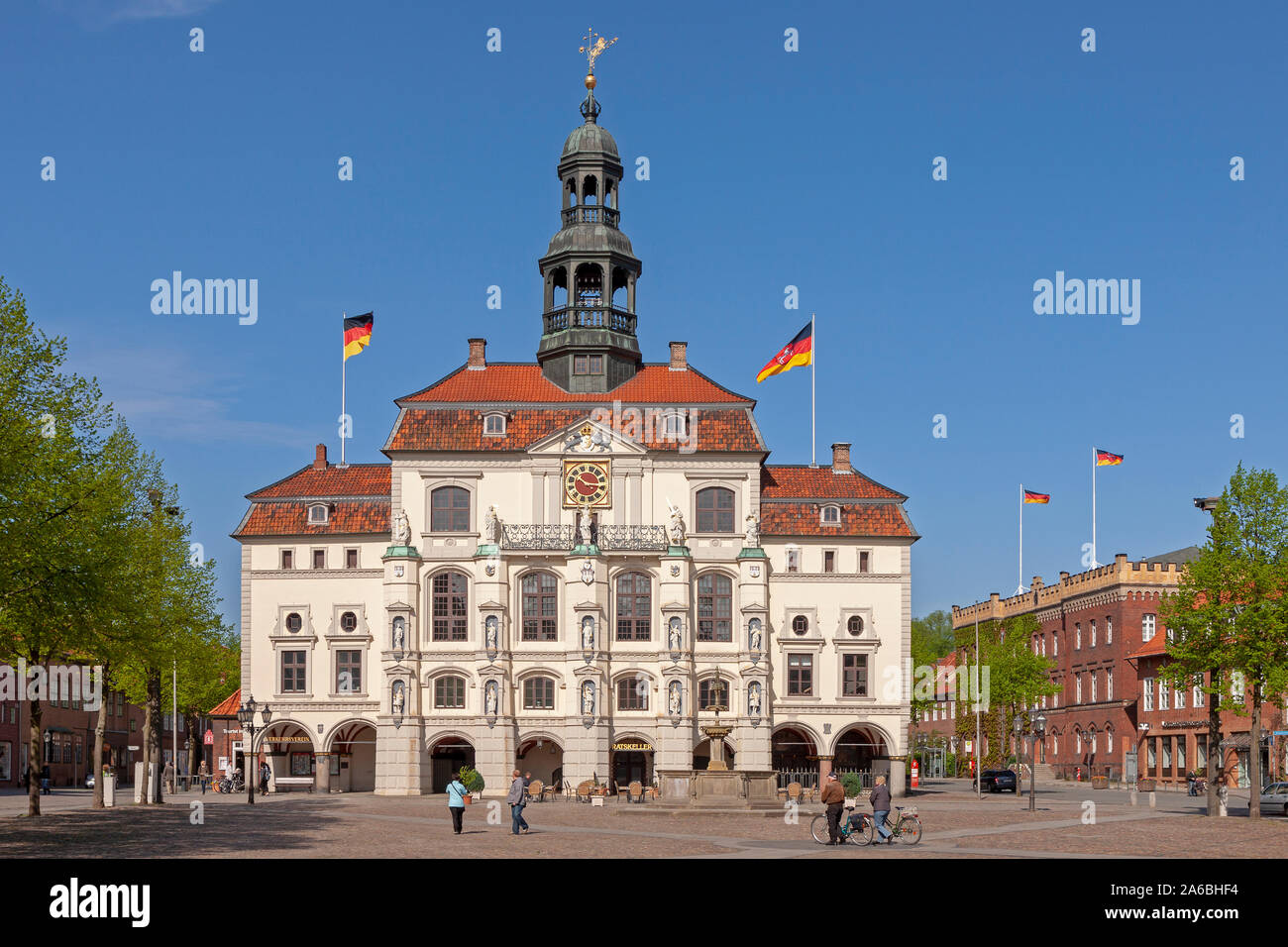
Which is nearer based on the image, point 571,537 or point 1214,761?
point 1214,761

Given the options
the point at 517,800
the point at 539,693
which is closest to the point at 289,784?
the point at 539,693

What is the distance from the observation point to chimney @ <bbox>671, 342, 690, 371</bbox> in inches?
3051

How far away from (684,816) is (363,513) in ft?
98.8

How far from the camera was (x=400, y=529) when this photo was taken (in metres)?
71.6

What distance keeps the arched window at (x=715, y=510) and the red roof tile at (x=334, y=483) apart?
15833 millimetres

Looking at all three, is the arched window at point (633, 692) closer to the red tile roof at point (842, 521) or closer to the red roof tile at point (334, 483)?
the red tile roof at point (842, 521)

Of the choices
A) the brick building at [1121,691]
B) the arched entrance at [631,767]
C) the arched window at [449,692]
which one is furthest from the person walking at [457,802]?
the brick building at [1121,691]

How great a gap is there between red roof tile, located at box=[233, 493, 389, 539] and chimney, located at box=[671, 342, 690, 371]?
1618 cm

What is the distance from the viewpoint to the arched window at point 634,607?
235 feet

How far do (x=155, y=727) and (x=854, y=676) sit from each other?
32.6m

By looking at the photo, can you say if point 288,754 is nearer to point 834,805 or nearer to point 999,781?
point 999,781

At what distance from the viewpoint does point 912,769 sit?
82188mm

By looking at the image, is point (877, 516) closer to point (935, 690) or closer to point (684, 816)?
point (684, 816)
